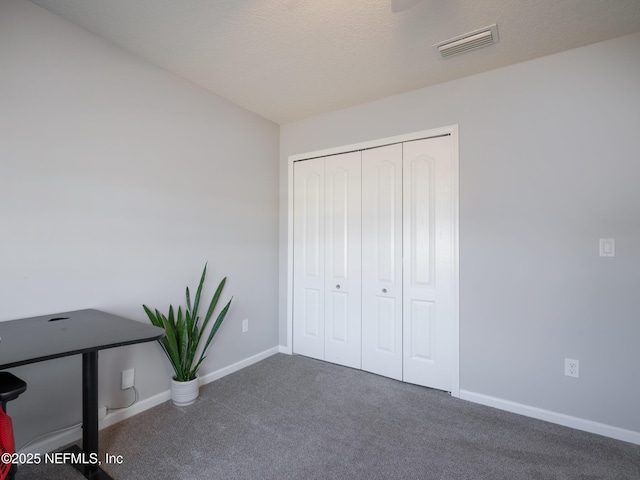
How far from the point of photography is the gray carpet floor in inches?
67.8

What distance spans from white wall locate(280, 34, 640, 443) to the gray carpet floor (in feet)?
1.07

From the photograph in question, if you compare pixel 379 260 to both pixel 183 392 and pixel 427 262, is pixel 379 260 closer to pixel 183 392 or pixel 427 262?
pixel 427 262

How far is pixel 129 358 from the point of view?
7.44 ft

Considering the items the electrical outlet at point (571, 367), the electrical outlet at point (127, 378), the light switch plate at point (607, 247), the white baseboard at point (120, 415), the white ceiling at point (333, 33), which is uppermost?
the white ceiling at point (333, 33)

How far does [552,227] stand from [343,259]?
1.68 meters

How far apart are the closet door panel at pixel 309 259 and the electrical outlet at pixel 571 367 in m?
1.96

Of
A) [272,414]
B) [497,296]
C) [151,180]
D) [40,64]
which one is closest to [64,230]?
[151,180]

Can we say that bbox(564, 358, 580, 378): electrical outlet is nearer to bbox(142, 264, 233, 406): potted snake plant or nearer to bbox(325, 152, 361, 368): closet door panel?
bbox(325, 152, 361, 368): closet door panel

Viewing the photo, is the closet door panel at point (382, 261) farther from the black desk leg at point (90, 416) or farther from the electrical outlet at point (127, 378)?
the black desk leg at point (90, 416)

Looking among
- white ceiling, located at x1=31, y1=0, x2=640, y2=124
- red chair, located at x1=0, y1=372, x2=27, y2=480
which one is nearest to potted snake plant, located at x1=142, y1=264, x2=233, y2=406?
red chair, located at x1=0, y1=372, x2=27, y2=480

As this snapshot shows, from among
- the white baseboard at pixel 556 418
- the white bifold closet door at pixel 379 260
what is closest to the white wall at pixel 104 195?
the white bifold closet door at pixel 379 260

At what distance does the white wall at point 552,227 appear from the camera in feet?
6.68

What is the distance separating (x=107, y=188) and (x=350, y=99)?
2074mm

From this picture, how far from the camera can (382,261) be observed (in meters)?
2.94
